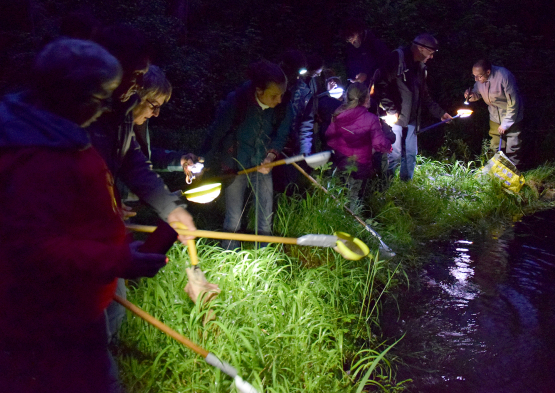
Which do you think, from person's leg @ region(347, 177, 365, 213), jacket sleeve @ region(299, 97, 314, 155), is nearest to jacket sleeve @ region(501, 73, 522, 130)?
person's leg @ region(347, 177, 365, 213)

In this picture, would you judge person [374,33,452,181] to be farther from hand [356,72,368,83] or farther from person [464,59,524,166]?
person [464,59,524,166]

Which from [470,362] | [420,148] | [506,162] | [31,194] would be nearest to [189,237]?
[31,194]

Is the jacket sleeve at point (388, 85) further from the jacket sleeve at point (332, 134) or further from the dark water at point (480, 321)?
the dark water at point (480, 321)

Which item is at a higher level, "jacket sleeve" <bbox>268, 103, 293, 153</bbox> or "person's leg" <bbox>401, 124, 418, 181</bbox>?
"jacket sleeve" <bbox>268, 103, 293, 153</bbox>

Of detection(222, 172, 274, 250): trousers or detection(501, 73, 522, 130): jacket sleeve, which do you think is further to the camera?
detection(501, 73, 522, 130): jacket sleeve

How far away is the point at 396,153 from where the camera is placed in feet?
20.8

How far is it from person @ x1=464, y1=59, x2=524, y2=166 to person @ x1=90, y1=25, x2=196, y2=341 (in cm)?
605

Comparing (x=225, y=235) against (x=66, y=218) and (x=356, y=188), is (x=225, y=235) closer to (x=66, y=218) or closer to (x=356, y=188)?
(x=66, y=218)

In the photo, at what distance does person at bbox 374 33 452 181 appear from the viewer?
6000 millimetres

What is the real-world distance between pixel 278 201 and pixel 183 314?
5.95 feet

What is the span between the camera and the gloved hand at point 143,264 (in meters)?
1.42

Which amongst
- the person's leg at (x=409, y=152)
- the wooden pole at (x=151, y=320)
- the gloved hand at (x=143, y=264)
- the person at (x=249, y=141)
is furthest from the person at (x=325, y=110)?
the gloved hand at (x=143, y=264)

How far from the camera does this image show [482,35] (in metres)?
10.6

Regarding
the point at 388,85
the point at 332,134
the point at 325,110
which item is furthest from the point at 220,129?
the point at 388,85
